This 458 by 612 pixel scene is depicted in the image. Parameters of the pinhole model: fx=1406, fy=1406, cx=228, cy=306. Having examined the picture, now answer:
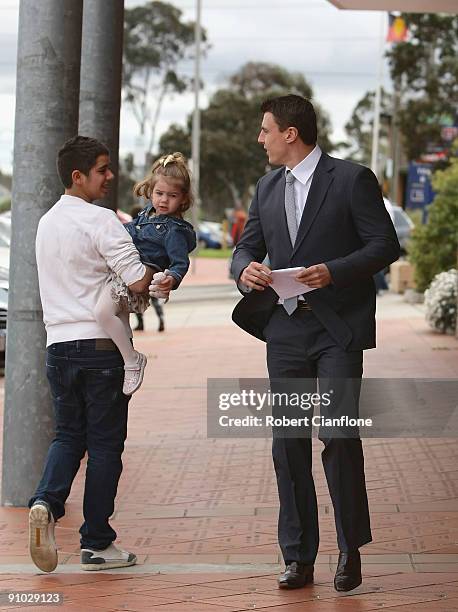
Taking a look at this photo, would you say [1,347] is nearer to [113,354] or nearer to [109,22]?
[109,22]

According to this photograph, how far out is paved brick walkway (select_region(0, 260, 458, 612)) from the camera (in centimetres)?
577

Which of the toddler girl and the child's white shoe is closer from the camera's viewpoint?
the child's white shoe

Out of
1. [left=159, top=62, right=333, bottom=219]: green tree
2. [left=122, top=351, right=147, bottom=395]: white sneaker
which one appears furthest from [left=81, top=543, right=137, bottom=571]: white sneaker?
[left=159, top=62, right=333, bottom=219]: green tree

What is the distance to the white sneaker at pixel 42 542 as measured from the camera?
5.80m

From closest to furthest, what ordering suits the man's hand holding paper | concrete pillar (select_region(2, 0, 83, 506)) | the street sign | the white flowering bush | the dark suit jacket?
the man's hand holding paper, the dark suit jacket, concrete pillar (select_region(2, 0, 83, 506)), the white flowering bush, the street sign

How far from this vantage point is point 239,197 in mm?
71250

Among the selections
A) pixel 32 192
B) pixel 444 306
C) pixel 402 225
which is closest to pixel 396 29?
pixel 402 225

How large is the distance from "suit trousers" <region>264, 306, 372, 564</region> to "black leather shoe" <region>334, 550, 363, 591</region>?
4 cm

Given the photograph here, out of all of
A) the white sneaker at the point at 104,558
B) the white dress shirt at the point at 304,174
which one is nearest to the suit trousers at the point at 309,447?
the white dress shirt at the point at 304,174

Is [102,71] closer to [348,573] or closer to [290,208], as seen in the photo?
[290,208]

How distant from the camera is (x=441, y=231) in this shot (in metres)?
22.2

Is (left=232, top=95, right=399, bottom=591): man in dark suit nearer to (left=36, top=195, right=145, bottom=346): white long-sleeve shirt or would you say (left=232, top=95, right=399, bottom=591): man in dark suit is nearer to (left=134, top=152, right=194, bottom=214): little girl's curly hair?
(left=134, top=152, right=194, bottom=214): little girl's curly hair

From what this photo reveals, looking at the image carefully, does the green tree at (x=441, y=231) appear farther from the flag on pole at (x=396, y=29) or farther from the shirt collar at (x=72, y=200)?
the flag on pole at (x=396, y=29)

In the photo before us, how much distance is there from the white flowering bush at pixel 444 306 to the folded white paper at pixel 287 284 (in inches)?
500
